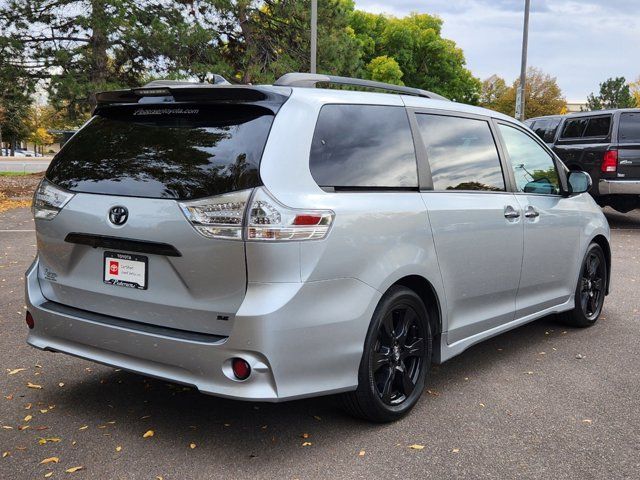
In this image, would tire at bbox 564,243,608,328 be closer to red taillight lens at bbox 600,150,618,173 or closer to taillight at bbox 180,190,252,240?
taillight at bbox 180,190,252,240

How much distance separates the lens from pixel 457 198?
13.3ft

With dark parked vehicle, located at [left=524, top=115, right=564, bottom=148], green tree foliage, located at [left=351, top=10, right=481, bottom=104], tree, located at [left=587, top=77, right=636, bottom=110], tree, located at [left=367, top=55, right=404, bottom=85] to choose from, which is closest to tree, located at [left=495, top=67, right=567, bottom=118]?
green tree foliage, located at [left=351, top=10, right=481, bottom=104]

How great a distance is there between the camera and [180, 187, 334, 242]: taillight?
294 cm

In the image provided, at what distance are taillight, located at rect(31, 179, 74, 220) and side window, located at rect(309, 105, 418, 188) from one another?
1318 mm

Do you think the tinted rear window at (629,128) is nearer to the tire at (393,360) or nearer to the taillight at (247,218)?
the tire at (393,360)

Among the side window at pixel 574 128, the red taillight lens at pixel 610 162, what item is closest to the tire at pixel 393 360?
the red taillight lens at pixel 610 162

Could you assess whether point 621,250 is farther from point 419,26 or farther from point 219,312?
point 419,26

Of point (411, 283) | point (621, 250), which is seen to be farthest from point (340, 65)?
point (411, 283)

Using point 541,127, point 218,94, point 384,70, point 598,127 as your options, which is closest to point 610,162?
point 598,127

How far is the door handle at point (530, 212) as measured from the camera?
4.66 meters

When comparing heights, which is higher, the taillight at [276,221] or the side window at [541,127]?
the side window at [541,127]

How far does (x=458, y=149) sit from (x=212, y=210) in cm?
189

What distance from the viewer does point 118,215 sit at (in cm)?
321

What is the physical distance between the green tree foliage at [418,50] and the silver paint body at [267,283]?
1570 inches
